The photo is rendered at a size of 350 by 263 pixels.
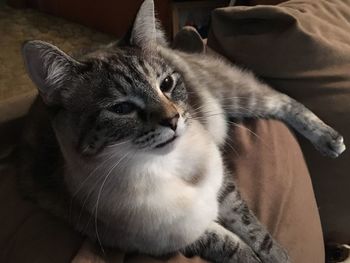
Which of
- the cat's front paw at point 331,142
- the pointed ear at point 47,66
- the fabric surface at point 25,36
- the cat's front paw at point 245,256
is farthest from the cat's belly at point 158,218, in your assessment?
the fabric surface at point 25,36

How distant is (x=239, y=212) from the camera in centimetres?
108

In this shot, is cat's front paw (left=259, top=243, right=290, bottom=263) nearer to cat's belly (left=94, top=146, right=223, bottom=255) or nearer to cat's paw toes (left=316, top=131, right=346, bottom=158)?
cat's belly (left=94, top=146, right=223, bottom=255)

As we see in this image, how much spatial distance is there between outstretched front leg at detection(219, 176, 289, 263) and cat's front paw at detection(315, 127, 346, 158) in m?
0.27

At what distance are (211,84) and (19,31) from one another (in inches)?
70.6

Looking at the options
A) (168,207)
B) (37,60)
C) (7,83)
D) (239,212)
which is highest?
(37,60)

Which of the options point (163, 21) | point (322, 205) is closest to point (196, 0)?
point (163, 21)

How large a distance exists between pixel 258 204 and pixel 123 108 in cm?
43

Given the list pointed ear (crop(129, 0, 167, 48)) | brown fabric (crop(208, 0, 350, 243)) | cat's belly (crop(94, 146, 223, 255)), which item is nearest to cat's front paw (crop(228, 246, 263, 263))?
cat's belly (crop(94, 146, 223, 255))

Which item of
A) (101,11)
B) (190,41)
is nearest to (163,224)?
(190,41)

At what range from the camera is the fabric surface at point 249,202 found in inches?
37.4

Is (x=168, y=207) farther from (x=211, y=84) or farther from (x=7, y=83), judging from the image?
(x=7, y=83)

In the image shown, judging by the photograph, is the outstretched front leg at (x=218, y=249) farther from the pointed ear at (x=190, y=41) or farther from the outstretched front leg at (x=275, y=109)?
the pointed ear at (x=190, y=41)

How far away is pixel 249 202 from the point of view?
43.9 inches

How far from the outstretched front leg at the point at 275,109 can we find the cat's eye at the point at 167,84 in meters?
0.31
